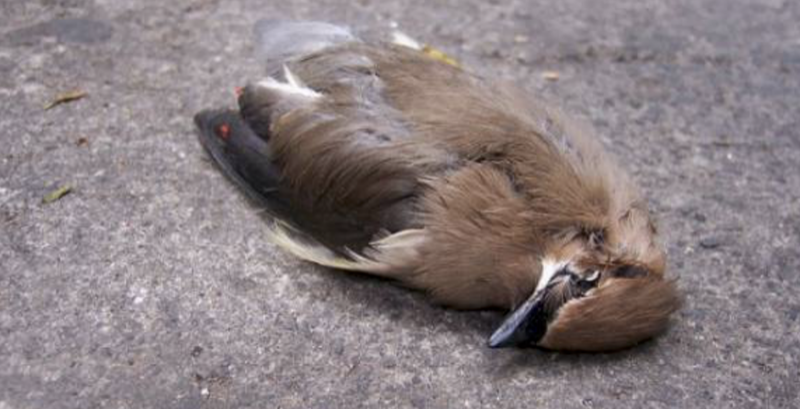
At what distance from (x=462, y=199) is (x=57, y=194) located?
146 centimetres

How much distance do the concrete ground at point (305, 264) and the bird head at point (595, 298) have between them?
12 cm

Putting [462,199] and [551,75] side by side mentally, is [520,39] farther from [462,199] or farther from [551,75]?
[462,199]

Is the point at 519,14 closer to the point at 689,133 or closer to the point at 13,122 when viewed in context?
the point at 689,133

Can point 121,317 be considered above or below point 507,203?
below

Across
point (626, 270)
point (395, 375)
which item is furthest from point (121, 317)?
point (626, 270)

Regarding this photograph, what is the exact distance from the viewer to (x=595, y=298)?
2.93m

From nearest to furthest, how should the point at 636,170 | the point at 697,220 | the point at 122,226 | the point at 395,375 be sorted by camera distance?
the point at 395,375, the point at 122,226, the point at 697,220, the point at 636,170

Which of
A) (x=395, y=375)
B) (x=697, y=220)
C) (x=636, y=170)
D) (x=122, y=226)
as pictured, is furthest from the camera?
(x=636, y=170)

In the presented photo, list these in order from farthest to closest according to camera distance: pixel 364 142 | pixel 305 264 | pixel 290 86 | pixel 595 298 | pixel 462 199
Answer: pixel 290 86
pixel 305 264
pixel 364 142
pixel 462 199
pixel 595 298

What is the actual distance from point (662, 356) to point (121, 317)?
167 centimetres

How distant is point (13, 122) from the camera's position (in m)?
3.91

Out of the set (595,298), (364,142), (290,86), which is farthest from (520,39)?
(595,298)

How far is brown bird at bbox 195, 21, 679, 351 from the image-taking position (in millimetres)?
3035

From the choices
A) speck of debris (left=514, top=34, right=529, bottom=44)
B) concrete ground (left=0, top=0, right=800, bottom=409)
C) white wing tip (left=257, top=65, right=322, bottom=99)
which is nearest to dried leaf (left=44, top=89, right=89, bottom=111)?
concrete ground (left=0, top=0, right=800, bottom=409)
